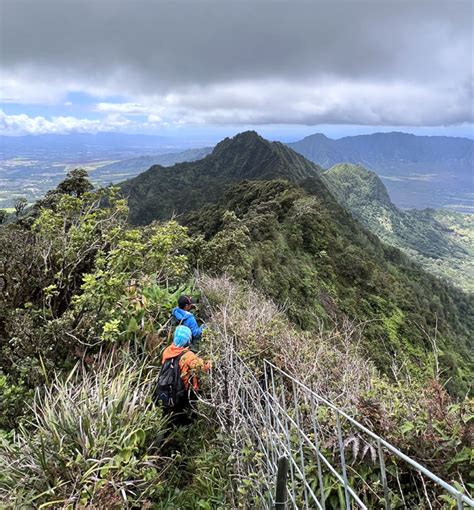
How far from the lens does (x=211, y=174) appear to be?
8169cm

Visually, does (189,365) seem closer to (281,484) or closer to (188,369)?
(188,369)

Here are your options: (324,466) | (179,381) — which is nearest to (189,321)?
(179,381)

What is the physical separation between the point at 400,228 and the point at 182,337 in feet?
379

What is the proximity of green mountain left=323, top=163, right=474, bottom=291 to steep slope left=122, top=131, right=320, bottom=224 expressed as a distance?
19053mm

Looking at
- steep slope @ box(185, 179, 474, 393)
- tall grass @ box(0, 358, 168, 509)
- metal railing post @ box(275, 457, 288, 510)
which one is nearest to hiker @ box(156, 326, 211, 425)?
tall grass @ box(0, 358, 168, 509)

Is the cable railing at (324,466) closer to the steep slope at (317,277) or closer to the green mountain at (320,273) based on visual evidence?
the green mountain at (320,273)

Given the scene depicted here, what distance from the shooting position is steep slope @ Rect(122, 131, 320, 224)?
58.9 m

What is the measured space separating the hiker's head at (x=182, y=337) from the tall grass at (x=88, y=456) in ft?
2.21

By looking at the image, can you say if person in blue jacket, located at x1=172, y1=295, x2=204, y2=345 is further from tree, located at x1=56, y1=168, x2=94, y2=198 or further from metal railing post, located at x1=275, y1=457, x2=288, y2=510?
tree, located at x1=56, y1=168, x2=94, y2=198

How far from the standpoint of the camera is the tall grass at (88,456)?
2.43m

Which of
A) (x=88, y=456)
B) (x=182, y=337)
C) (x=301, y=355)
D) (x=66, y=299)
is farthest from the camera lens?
(x=66, y=299)

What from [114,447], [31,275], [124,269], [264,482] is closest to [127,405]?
[114,447]

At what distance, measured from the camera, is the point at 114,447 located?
105 inches

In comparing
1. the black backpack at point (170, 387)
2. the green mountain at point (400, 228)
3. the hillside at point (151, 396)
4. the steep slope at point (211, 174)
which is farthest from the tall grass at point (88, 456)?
the green mountain at point (400, 228)
